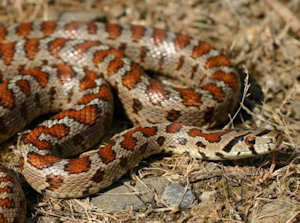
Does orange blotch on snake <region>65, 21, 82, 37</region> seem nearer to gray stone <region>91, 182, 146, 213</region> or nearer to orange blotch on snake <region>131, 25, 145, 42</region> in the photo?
orange blotch on snake <region>131, 25, 145, 42</region>

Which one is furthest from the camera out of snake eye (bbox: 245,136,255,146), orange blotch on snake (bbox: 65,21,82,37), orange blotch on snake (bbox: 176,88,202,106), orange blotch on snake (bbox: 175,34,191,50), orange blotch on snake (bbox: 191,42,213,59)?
orange blotch on snake (bbox: 65,21,82,37)

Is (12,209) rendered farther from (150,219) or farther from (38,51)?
(38,51)

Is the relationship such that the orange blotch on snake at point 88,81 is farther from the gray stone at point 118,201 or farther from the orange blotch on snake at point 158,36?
the gray stone at point 118,201

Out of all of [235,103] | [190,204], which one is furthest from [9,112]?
[235,103]

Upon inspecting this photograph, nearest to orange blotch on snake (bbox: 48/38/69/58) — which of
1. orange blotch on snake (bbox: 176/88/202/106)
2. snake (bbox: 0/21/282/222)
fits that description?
snake (bbox: 0/21/282/222)

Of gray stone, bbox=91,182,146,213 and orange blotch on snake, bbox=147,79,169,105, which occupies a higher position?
orange blotch on snake, bbox=147,79,169,105

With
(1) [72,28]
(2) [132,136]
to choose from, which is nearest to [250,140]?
(2) [132,136]
